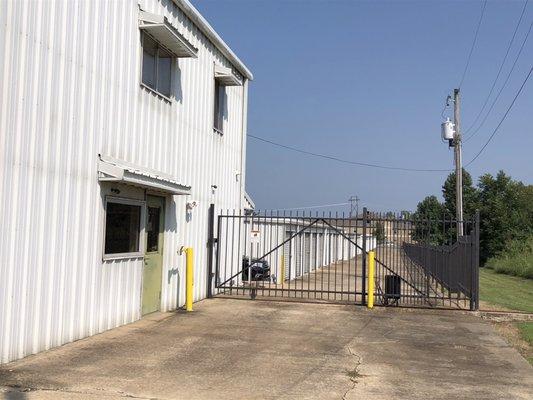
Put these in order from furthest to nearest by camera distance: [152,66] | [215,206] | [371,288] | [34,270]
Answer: [215,206]
[371,288]
[152,66]
[34,270]

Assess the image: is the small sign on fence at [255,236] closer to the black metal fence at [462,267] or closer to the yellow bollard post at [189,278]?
the yellow bollard post at [189,278]

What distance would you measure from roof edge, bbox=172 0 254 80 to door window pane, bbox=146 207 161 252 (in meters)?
4.28

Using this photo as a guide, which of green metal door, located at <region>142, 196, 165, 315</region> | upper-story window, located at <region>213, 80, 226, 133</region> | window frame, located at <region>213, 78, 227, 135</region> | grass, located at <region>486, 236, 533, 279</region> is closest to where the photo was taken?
green metal door, located at <region>142, 196, 165, 315</region>

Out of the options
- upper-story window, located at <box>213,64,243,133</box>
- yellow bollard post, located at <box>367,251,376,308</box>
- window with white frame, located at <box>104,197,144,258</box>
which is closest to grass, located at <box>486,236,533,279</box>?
yellow bollard post, located at <box>367,251,376,308</box>

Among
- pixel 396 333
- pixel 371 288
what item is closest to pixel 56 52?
pixel 396 333

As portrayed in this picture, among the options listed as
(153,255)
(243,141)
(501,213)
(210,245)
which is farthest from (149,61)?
(501,213)

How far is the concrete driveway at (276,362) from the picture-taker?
634 cm

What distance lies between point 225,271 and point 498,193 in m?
38.3

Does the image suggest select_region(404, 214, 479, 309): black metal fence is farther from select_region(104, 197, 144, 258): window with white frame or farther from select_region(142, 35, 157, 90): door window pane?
select_region(142, 35, 157, 90): door window pane

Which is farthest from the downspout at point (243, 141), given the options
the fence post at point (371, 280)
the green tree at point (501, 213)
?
the green tree at point (501, 213)

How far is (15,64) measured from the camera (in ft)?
22.8

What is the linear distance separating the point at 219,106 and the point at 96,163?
672 centimetres

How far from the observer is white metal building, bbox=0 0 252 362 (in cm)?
706

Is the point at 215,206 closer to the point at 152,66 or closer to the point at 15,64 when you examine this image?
the point at 152,66
